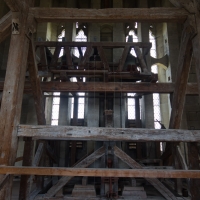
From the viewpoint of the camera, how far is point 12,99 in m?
3.62

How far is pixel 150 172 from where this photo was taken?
10.3ft

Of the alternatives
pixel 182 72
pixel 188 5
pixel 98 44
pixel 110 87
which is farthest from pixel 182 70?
pixel 98 44

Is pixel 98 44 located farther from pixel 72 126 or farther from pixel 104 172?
pixel 104 172

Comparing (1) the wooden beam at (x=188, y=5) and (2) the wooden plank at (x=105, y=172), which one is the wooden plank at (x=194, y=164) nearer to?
(2) the wooden plank at (x=105, y=172)

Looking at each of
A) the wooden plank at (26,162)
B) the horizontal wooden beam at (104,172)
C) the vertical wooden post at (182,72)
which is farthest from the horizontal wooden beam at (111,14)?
the horizontal wooden beam at (104,172)

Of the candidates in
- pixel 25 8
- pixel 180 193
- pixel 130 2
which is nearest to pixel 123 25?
pixel 130 2

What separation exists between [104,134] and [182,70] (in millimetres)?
2597

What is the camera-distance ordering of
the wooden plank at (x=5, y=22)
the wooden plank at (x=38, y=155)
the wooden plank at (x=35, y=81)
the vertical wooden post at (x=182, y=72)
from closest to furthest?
the wooden plank at (x=5, y=22) < the vertical wooden post at (x=182, y=72) < the wooden plank at (x=35, y=81) < the wooden plank at (x=38, y=155)

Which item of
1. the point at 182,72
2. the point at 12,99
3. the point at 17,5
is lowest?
the point at 12,99

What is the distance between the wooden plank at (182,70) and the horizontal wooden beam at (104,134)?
157 centimetres

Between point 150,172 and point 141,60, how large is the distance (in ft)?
14.5

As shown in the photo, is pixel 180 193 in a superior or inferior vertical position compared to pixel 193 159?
inferior

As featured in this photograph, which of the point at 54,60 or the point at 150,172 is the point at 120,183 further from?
the point at 54,60

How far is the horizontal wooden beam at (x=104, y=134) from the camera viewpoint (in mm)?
3680
